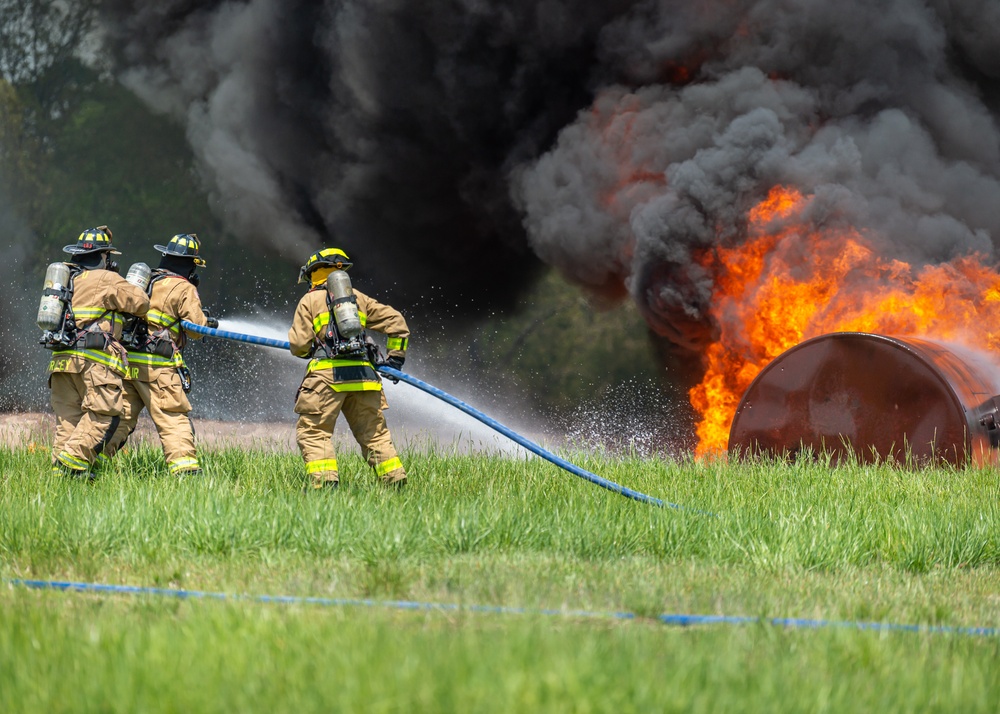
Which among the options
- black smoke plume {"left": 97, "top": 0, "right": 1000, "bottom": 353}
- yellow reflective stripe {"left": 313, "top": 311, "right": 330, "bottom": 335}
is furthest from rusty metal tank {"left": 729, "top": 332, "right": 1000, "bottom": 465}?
yellow reflective stripe {"left": 313, "top": 311, "right": 330, "bottom": 335}

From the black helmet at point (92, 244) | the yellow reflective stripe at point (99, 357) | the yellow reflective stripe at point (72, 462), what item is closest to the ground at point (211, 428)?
the black helmet at point (92, 244)

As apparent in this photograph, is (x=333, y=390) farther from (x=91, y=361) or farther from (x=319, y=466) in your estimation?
(x=91, y=361)

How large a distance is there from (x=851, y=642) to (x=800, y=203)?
797 cm

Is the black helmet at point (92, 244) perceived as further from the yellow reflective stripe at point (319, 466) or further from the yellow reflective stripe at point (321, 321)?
the yellow reflective stripe at point (319, 466)

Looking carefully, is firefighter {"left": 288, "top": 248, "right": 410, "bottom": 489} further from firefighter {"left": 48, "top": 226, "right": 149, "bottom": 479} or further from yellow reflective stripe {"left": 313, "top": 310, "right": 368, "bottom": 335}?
firefighter {"left": 48, "top": 226, "right": 149, "bottom": 479}

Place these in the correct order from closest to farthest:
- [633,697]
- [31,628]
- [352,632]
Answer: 1. [633,697]
2. [352,632]
3. [31,628]

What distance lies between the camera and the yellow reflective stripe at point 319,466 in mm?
5766

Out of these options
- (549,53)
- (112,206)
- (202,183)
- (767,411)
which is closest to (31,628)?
(767,411)

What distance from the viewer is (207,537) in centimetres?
416

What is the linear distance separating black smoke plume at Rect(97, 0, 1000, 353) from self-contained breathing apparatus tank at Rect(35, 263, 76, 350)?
6367 millimetres

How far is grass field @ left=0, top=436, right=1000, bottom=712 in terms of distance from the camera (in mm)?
2254

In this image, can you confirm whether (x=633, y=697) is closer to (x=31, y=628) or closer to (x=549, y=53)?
(x=31, y=628)

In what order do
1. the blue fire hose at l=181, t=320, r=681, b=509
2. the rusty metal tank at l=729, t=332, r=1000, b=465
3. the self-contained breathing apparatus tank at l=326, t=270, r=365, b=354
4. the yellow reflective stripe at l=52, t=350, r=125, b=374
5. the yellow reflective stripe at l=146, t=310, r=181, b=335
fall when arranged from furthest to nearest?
1. the rusty metal tank at l=729, t=332, r=1000, b=465
2. the yellow reflective stripe at l=146, t=310, r=181, b=335
3. the yellow reflective stripe at l=52, t=350, r=125, b=374
4. the self-contained breathing apparatus tank at l=326, t=270, r=365, b=354
5. the blue fire hose at l=181, t=320, r=681, b=509

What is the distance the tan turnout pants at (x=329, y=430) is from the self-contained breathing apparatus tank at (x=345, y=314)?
0.23 meters
